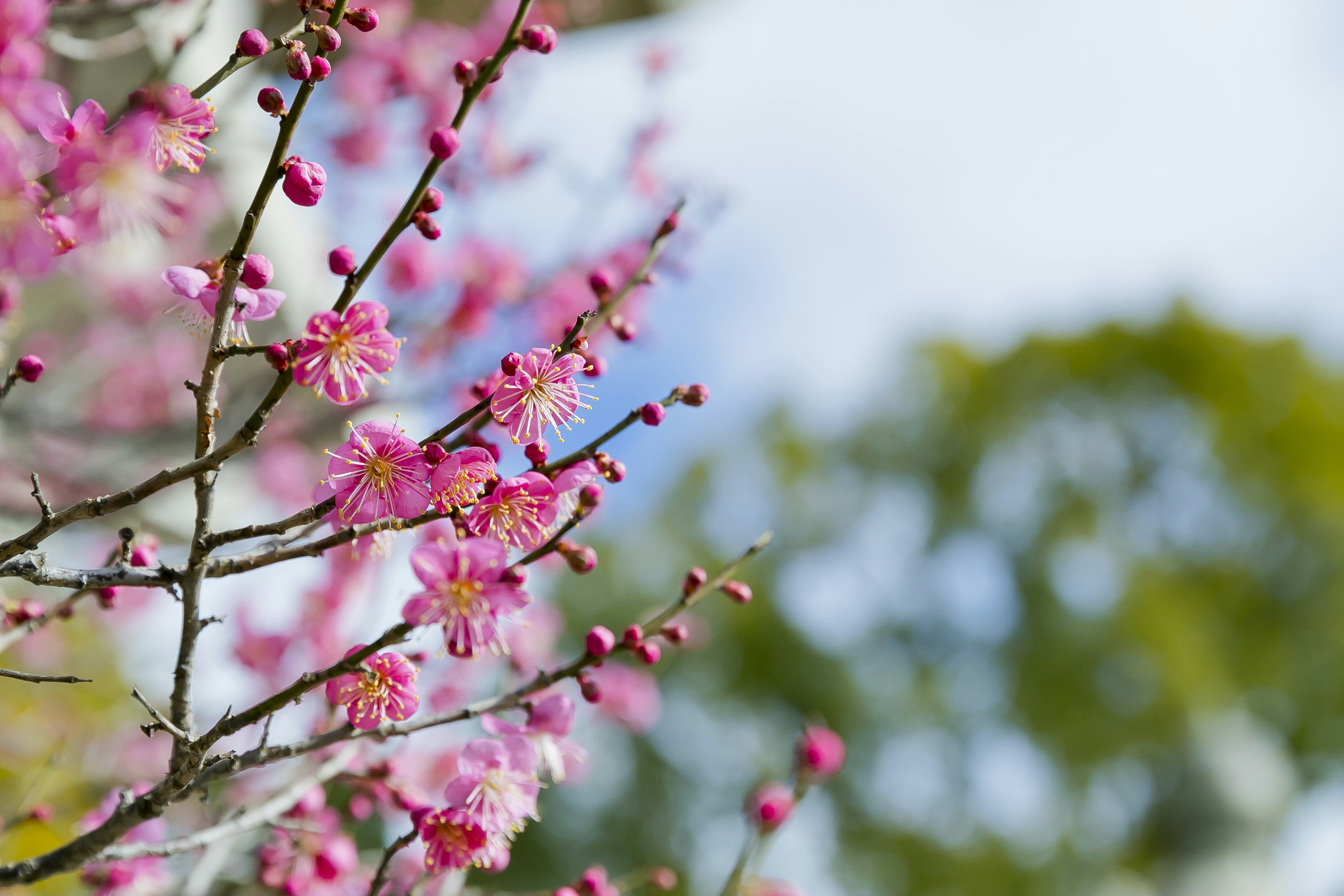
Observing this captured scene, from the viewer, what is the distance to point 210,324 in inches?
36.2

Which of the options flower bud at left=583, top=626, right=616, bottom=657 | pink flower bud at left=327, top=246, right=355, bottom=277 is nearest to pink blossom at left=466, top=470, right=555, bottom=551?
flower bud at left=583, top=626, right=616, bottom=657

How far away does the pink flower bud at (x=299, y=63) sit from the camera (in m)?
0.72

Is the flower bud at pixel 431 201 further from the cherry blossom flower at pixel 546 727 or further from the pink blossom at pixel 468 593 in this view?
the cherry blossom flower at pixel 546 727

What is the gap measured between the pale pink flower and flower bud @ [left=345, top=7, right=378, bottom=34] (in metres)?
0.71

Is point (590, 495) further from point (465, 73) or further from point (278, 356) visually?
point (465, 73)

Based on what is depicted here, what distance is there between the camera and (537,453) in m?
0.84

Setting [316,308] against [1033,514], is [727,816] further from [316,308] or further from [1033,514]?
[316,308]

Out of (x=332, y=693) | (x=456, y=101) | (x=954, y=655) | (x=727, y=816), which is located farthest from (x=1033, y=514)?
(x=332, y=693)

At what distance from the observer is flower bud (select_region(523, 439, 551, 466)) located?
0.84m

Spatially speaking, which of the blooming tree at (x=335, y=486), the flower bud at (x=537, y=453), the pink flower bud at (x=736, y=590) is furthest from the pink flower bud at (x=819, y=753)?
the flower bud at (x=537, y=453)

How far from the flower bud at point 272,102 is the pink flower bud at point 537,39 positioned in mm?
249

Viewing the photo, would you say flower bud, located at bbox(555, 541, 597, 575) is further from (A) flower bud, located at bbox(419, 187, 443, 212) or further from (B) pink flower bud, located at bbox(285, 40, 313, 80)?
(B) pink flower bud, located at bbox(285, 40, 313, 80)

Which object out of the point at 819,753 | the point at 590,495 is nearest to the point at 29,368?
the point at 590,495

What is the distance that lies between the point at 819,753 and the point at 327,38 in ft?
3.48
